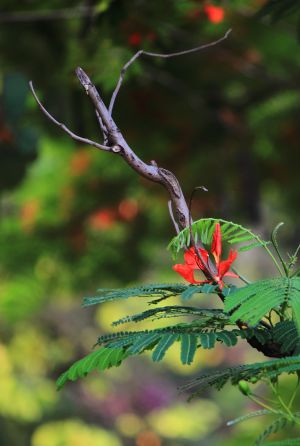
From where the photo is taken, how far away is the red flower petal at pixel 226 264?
95 centimetres

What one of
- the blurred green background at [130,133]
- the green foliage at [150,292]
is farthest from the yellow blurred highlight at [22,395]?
the green foliage at [150,292]

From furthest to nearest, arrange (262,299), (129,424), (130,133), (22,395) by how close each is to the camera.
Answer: (129,424), (22,395), (130,133), (262,299)

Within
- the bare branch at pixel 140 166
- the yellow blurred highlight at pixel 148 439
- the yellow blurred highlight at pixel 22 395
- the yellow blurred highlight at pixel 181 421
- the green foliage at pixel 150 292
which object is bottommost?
the yellow blurred highlight at pixel 148 439

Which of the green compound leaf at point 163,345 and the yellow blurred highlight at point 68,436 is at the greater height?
the green compound leaf at point 163,345

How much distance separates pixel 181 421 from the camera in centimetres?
760

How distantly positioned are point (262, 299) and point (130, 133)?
2.57 m

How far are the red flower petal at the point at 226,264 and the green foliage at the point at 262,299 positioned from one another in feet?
0.21

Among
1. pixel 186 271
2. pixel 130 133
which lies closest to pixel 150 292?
pixel 186 271

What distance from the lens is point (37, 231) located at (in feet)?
12.8

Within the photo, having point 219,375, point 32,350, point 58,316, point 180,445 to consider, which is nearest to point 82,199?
point 219,375

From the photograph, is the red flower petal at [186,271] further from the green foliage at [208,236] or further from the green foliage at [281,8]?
the green foliage at [281,8]

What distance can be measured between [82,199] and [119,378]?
5319mm

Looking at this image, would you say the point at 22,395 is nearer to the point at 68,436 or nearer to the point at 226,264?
the point at 68,436

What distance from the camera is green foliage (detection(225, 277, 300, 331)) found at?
835 millimetres
